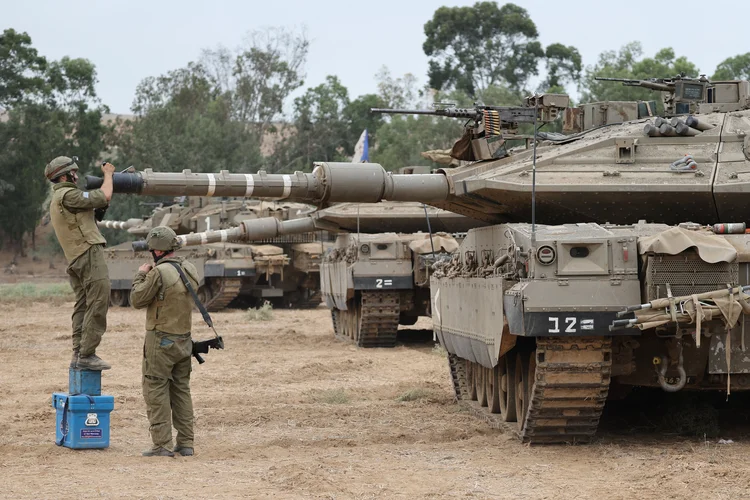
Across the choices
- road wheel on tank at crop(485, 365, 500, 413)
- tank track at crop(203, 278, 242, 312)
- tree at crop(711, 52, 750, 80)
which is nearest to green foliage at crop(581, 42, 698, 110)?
tree at crop(711, 52, 750, 80)

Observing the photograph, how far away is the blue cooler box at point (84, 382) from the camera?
Answer: 9.18m

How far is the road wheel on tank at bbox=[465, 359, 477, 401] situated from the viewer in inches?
464

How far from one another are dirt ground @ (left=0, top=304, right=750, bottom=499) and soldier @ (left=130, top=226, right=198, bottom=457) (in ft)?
0.79

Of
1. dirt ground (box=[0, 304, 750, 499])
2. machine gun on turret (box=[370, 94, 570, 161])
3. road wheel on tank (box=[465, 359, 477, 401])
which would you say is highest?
machine gun on turret (box=[370, 94, 570, 161])

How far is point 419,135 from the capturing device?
51.6 metres

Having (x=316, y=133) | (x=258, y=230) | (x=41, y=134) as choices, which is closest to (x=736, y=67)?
(x=316, y=133)

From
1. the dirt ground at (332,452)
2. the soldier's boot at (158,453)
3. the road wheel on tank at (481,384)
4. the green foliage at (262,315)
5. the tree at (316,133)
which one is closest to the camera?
the dirt ground at (332,452)

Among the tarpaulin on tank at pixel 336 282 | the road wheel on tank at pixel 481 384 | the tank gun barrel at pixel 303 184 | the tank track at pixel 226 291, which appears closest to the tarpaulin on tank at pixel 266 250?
the tank track at pixel 226 291

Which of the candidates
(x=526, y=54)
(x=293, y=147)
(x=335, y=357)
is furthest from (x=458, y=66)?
(x=335, y=357)

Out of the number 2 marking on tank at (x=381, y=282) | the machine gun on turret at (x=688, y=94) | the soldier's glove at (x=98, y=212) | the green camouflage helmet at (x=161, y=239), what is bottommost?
the number 2 marking on tank at (x=381, y=282)

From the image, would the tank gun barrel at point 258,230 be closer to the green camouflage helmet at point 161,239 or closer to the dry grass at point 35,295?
the green camouflage helmet at point 161,239

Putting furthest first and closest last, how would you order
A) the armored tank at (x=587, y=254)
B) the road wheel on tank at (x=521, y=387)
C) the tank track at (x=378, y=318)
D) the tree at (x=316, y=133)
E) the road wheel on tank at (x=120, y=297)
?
the tree at (x=316, y=133), the road wheel on tank at (x=120, y=297), the tank track at (x=378, y=318), the road wheel on tank at (x=521, y=387), the armored tank at (x=587, y=254)

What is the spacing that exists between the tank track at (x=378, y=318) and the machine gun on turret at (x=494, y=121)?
276 inches

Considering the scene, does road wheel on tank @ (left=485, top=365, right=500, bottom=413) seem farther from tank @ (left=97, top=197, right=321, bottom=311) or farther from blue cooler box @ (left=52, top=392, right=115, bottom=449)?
tank @ (left=97, top=197, right=321, bottom=311)
